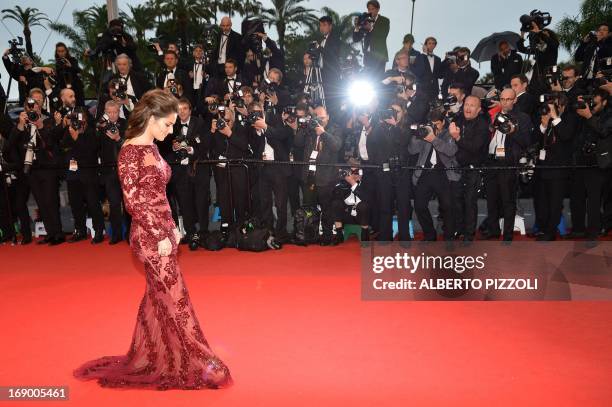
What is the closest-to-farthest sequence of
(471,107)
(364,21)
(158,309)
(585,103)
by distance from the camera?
1. (158,309)
2. (585,103)
3. (471,107)
4. (364,21)

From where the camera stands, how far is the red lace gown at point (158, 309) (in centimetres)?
348

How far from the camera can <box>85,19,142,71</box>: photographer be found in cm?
909

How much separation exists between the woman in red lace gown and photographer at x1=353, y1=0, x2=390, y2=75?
6179 mm

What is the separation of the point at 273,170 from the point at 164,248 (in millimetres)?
4347

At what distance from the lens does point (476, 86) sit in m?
10.6

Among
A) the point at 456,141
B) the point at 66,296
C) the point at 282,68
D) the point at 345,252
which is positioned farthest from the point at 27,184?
the point at 456,141

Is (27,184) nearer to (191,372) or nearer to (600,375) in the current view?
(191,372)

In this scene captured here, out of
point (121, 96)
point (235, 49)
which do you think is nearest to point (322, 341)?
point (121, 96)

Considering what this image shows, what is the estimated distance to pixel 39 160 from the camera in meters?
8.41

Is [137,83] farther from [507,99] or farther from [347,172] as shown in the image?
[507,99]

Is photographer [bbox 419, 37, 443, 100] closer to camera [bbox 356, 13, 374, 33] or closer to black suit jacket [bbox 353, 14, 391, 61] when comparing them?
Answer: black suit jacket [bbox 353, 14, 391, 61]

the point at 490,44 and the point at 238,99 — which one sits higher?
the point at 490,44

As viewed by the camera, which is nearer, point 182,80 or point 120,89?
point 120,89

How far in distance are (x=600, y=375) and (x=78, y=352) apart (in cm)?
352
